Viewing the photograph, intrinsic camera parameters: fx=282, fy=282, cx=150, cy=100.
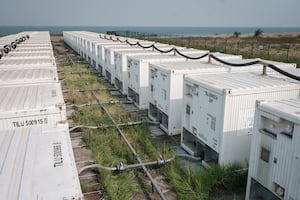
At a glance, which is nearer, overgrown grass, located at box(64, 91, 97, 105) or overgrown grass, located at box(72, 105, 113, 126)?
overgrown grass, located at box(72, 105, 113, 126)

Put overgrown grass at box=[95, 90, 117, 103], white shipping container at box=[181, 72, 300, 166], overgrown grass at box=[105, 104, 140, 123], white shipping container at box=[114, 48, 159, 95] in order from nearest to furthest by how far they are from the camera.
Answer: white shipping container at box=[181, 72, 300, 166] < overgrown grass at box=[105, 104, 140, 123] < overgrown grass at box=[95, 90, 117, 103] < white shipping container at box=[114, 48, 159, 95]

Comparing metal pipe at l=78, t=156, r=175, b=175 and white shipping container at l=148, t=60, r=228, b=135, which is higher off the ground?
white shipping container at l=148, t=60, r=228, b=135

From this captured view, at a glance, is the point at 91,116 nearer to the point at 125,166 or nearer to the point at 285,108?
the point at 125,166

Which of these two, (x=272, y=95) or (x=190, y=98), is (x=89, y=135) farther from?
(x=272, y=95)

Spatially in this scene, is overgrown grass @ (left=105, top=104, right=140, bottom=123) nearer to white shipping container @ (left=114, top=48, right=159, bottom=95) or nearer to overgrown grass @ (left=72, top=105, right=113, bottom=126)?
overgrown grass @ (left=72, top=105, right=113, bottom=126)

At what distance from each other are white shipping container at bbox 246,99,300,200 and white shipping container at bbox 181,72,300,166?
1172mm

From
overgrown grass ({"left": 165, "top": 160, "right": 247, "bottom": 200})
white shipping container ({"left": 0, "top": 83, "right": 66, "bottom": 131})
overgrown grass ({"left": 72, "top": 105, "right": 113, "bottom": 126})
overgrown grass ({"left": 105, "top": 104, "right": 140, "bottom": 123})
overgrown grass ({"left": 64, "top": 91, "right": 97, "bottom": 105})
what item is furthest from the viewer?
overgrown grass ({"left": 64, "top": 91, "right": 97, "bottom": 105})

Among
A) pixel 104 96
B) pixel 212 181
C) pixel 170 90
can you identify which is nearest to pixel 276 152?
pixel 212 181

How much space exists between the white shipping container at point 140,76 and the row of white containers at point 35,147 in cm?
466

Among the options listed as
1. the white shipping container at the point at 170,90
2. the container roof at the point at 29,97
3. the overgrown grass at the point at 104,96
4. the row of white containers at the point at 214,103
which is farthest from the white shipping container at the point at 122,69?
the container roof at the point at 29,97

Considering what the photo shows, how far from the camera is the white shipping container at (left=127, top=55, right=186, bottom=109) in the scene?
1169 cm

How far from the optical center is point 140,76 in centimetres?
1171

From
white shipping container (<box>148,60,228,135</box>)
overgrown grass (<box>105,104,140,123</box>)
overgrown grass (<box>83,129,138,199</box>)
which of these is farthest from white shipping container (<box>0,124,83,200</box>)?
overgrown grass (<box>105,104,140,123</box>)

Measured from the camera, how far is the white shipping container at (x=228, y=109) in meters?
6.29
